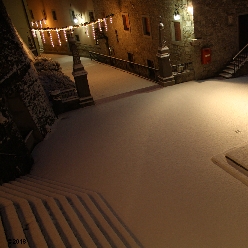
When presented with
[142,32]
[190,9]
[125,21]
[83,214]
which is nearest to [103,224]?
[83,214]

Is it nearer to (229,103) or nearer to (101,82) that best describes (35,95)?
(101,82)

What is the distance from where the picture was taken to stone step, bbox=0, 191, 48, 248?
18.1 ft

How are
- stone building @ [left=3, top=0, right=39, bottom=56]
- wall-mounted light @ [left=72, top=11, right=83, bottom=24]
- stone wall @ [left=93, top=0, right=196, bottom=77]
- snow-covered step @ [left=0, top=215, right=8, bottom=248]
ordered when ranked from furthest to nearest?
1. wall-mounted light @ [left=72, top=11, right=83, bottom=24]
2. stone building @ [left=3, top=0, right=39, bottom=56]
3. stone wall @ [left=93, top=0, right=196, bottom=77]
4. snow-covered step @ [left=0, top=215, right=8, bottom=248]

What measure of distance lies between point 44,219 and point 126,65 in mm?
18101

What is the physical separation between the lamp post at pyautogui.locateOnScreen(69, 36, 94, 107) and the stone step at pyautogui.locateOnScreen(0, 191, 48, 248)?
805cm

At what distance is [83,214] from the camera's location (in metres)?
6.94

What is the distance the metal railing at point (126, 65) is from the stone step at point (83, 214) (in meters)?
12.9

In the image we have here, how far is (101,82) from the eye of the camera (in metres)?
18.8

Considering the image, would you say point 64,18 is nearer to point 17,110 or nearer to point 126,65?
point 126,65

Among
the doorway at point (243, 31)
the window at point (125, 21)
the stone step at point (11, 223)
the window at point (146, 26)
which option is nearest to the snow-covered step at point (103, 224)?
the stone step at point (11, 223)

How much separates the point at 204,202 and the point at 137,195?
5.81ft

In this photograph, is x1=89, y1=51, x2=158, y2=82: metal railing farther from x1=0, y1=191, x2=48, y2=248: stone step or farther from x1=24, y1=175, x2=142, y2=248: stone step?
x1=0, y1=191, x2=48, y2=248: stone step

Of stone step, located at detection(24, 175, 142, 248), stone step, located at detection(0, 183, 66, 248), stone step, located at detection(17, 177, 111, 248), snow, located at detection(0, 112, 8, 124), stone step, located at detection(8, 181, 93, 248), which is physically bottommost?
stone step, located at detection(24, 175, 142, 248)

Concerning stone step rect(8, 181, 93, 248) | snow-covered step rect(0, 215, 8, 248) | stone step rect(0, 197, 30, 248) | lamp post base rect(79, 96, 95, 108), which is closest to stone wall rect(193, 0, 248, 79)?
lamp post base rect(79, 96, 95, 108)
